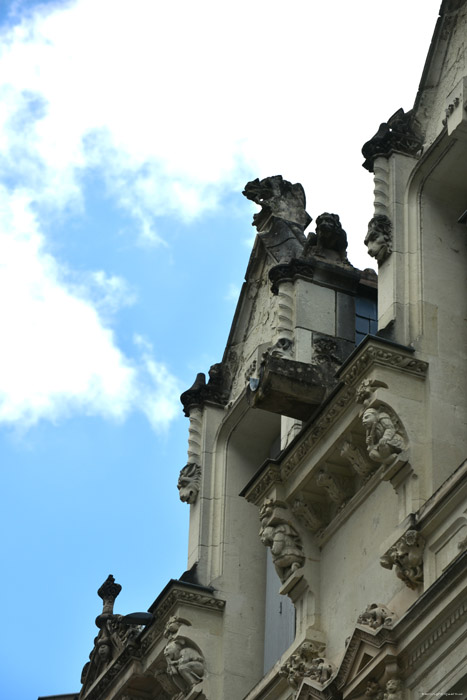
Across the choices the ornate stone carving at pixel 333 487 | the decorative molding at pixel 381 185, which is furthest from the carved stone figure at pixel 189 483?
the decorative molding at pixel 381 185

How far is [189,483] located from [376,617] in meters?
7.59

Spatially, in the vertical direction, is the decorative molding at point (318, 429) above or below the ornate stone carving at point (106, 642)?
below

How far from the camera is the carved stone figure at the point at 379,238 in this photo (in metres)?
20.8

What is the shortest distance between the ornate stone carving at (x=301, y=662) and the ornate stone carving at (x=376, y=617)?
1506 mm

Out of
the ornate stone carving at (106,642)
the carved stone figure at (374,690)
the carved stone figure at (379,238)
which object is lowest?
the carved stone figure at (374,690)

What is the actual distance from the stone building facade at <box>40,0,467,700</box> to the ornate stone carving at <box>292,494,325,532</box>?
0.02 metres

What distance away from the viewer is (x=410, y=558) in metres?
17.8

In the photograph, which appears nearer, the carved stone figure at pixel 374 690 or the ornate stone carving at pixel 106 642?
the carved stone figure at pixel 374 690

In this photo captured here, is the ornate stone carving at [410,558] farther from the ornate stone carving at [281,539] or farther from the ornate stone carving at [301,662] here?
the ornate stone carving at [281,539]

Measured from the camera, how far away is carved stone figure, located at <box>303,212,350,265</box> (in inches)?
942

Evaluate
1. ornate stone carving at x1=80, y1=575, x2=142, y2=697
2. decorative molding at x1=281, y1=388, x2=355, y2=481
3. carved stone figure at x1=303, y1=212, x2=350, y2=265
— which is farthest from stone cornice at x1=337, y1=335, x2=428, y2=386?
ornate stone carving at x1=80, y1=575, x2=142, y2=697

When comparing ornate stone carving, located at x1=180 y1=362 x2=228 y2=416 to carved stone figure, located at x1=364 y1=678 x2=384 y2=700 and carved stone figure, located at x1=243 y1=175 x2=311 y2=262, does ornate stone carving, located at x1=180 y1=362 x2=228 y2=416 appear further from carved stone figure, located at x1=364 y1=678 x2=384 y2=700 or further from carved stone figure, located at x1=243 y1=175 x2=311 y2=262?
carved stone figure, located at x1=364 y1=678 x2=384 y2=700

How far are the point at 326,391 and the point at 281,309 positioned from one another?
101 inches

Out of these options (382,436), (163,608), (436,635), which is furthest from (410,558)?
(163,608)
